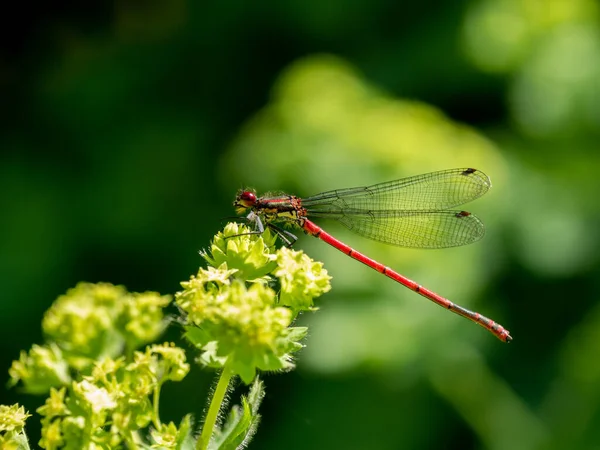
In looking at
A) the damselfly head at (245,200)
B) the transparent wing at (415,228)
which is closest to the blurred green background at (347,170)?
the transparent wing at (415,228)

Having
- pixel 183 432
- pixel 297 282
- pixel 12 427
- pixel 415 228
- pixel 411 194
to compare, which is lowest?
pixel 12 427

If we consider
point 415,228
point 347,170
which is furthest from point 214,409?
point 347,170

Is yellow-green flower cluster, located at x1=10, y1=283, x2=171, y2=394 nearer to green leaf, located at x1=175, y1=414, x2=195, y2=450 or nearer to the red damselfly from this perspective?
green leaf, located at x1=175, y1=414, x2=195, y2=450

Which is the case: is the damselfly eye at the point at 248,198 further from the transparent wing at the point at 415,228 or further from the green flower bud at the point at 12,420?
the green flower bud at the point at 12,420

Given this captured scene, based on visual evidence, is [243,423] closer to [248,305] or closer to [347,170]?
[248,305]

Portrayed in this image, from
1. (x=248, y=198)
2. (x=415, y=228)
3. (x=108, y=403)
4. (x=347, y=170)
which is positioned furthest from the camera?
(x=347, y=170)

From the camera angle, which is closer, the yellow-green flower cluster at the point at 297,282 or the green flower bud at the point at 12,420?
the green flower bud at the point at 12,420

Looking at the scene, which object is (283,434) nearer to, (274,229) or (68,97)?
(274,229)
